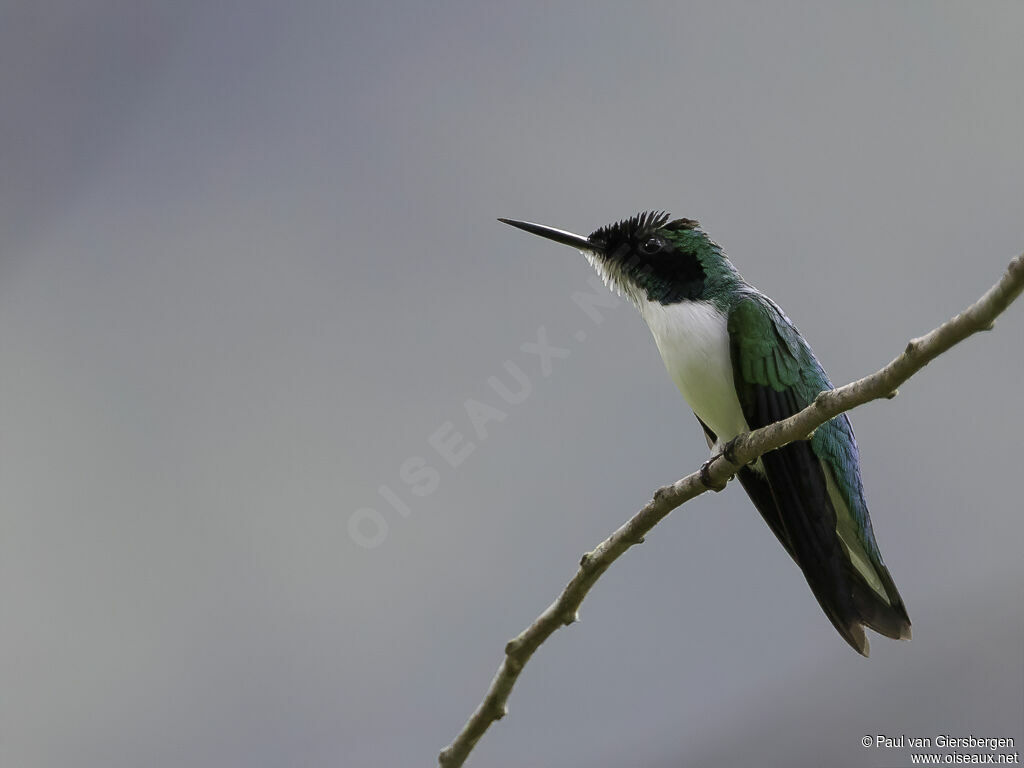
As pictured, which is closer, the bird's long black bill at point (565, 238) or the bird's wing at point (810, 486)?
the bird's wing at point (810, 486)

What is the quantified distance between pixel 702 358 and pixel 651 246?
43 cm

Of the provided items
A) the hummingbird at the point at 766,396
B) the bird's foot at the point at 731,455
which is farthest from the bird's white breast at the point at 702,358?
the bird's foot at the point at 731,455

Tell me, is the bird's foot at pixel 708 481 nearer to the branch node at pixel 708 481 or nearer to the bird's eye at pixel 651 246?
the branch node at pixel 708 481

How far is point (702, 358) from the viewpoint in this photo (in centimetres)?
230

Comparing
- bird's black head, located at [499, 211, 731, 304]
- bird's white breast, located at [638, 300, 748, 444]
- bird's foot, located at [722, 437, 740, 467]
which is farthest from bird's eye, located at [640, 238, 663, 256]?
bird's foot, located at [722, 437, 740, 467]

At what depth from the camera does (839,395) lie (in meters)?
1.37

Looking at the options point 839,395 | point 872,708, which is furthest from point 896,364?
point 872,708

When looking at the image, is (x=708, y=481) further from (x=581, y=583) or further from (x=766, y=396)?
(x=766, y=396)

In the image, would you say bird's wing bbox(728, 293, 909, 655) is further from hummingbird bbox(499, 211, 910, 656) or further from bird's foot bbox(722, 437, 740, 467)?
bird's foot bbox(722, 437, 740, 467)

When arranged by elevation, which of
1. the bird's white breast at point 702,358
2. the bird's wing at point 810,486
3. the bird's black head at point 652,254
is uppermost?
the bird's black head at point 652,254

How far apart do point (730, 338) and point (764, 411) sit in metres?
0.19

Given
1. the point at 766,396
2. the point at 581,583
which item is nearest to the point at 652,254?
the point at 766,396

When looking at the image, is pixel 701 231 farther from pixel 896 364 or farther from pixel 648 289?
pixel 896 364

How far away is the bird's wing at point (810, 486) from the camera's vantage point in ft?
7.05
